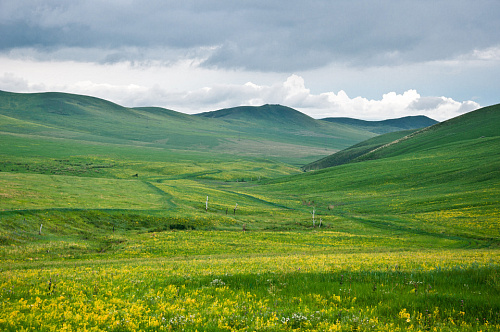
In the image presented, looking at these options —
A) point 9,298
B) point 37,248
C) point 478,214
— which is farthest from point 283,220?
point 9,298

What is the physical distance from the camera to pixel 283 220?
7088cm

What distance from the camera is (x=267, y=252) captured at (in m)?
37.5

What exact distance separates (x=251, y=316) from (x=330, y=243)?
1588 inches

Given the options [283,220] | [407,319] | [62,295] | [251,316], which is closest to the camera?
[407,319]

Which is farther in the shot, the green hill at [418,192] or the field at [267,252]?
the green hill at [418,192]

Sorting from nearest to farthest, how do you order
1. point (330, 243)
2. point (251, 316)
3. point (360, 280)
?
point (251, 316) → point (360, 280) → point (330, 243)

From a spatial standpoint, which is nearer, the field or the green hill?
the field

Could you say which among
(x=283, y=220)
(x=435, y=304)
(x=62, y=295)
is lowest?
(x=283, y=220)

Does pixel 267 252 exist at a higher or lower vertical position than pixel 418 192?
lower

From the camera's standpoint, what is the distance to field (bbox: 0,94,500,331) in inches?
380

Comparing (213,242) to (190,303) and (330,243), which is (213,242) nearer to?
(330,243)

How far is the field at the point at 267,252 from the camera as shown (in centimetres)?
965

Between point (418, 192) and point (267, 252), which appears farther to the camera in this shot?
point (418, 192)

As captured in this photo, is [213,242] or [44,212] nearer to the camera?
[213,242]
